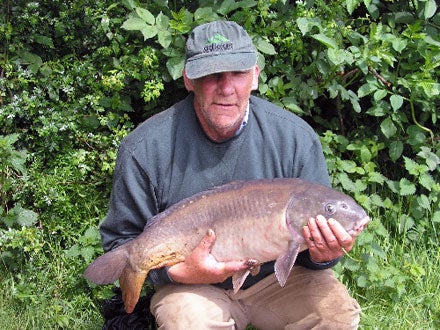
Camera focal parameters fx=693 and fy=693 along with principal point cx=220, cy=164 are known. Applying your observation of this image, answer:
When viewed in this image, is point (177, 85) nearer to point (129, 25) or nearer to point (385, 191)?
point (129, 25)

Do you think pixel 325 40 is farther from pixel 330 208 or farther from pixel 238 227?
pixel 238 227

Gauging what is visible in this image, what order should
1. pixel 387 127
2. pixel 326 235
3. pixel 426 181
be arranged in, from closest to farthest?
1. pixel 326 235
2. pixel 426 181
3. pixel 387 127

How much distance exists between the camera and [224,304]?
324cm

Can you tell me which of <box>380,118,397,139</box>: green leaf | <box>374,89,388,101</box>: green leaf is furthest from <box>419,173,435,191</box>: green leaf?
<box>374,89,388,101</box>: green leaf

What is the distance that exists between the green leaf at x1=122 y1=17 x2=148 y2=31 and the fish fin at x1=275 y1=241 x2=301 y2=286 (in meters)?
1.57

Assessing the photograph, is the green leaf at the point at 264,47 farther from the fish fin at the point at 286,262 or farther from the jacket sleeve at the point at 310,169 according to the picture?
the fish fin at the point at 286,262

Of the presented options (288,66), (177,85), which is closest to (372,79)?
(288,66)

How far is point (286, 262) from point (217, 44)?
1015mm

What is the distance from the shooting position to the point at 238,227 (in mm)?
2902

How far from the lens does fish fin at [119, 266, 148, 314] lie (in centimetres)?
300

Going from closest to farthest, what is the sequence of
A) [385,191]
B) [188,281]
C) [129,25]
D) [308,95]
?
1. [188,281]
2. [129,25]
3. [308,95]
4. [385,191]

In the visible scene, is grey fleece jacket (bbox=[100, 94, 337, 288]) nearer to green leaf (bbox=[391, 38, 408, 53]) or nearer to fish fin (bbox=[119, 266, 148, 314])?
fish fin (bbox=[119, 266, 148, 314])

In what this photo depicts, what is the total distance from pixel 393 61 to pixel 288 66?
2.35 ft

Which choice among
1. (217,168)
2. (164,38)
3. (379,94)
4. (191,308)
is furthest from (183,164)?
(379,94)
